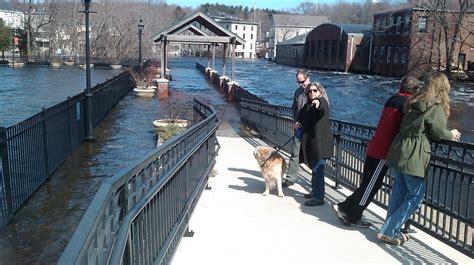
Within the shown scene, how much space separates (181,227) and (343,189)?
139 inches

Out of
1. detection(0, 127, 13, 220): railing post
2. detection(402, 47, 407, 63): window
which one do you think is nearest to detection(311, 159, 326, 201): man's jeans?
detection(0, 127, 13, 220): railing post

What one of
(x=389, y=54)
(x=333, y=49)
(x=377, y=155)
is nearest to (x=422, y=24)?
(x=389, y=54)

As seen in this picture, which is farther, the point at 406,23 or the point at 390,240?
the point at 406,23

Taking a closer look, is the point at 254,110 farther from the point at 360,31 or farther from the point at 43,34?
the point at 43,34

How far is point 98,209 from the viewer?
2.28 metres

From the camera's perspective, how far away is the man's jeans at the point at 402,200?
4945 mm

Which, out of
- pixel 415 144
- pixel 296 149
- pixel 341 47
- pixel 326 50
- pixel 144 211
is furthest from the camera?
pixel 326 50

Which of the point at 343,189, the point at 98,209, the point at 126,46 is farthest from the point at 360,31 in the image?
the point at 98,209

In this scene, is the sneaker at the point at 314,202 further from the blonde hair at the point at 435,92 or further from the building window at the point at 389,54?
the building window at the point at 389,54

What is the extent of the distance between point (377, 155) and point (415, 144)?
722mm

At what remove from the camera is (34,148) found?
828cm

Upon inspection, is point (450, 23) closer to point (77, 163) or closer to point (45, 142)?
point (77, 163)

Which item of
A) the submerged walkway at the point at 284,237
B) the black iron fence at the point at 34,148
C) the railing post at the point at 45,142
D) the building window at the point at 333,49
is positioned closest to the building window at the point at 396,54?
the building window at the point at 333,49

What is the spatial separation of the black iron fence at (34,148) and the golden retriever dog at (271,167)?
350cm
